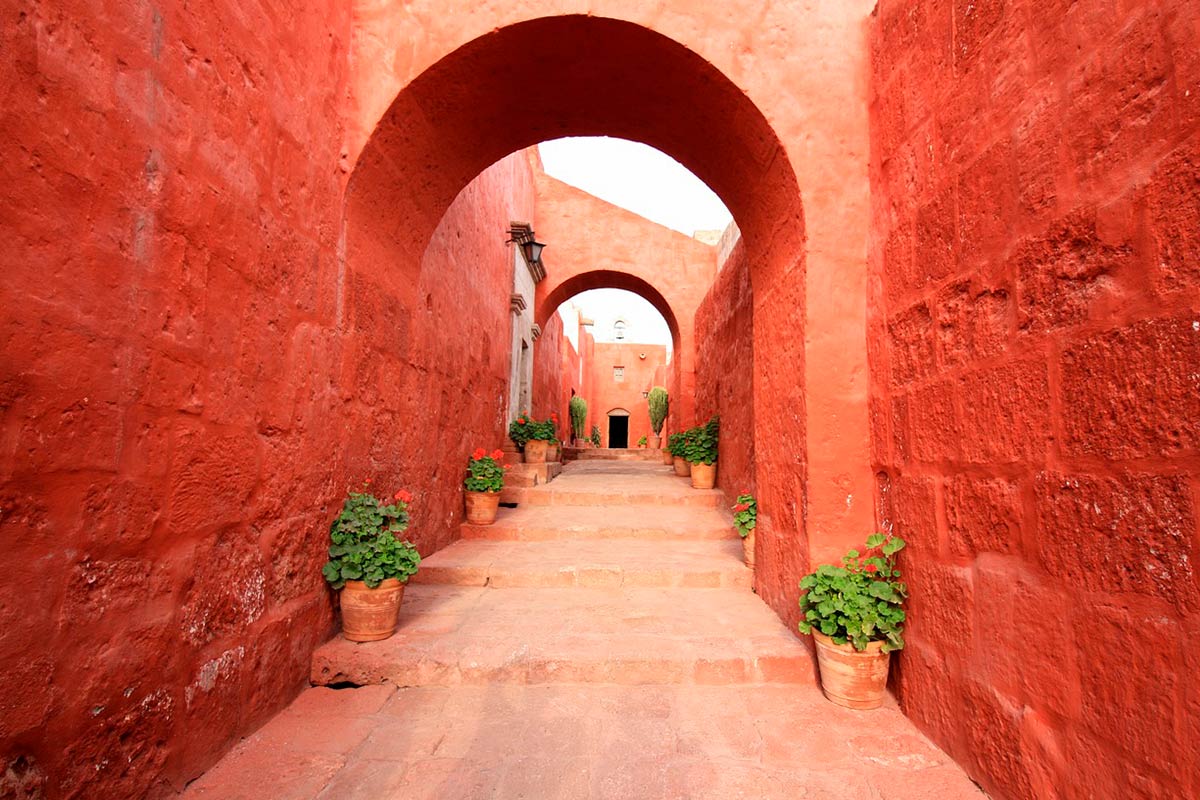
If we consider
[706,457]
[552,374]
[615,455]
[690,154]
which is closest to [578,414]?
[552,374]

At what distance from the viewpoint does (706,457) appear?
593 centimetres

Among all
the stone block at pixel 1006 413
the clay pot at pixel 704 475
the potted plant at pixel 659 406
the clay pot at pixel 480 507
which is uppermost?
the potted plant at pixel 659 406

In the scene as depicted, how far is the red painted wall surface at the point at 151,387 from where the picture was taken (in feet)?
4.03

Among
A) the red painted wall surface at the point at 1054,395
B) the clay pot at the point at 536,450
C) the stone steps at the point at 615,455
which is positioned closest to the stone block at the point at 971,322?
the red painted wall surface at the point at 1054,395

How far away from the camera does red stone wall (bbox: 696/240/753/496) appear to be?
4457mm

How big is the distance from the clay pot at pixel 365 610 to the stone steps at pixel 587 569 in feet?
3.25

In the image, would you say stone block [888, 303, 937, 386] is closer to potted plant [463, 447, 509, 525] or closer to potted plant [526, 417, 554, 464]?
potted plant [463, 447, 509, 525]

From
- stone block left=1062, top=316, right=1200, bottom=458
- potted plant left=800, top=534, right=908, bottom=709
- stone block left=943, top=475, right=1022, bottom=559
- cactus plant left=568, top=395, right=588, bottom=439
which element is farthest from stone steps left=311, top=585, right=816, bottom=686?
cactus plant left=568, top=395, right=588, bottom=439

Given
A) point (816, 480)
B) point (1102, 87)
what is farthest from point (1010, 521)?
point (1102, 87)

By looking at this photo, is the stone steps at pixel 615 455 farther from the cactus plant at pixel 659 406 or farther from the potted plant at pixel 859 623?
the potted plant at pixel 859 623

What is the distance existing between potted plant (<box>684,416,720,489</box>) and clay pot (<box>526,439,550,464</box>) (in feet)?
6.98

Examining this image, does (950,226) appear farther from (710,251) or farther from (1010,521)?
(710,251)

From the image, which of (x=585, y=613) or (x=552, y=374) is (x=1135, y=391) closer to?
(x=585, y=613)

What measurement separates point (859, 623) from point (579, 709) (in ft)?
3.89
